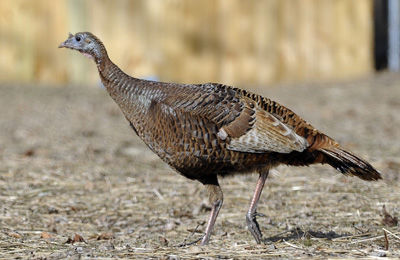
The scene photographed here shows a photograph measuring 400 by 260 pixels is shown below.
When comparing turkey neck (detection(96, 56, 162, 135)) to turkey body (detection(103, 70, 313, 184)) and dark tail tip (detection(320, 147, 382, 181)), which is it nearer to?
turkey body (detection(103, 70, 313, 184))

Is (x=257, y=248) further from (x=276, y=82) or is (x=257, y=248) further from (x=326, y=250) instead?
(x=276, y=82)

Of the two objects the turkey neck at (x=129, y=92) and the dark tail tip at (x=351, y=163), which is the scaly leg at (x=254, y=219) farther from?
the turkey neck at (x=129, y=92)

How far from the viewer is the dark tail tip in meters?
5.04

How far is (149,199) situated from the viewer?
643 cm

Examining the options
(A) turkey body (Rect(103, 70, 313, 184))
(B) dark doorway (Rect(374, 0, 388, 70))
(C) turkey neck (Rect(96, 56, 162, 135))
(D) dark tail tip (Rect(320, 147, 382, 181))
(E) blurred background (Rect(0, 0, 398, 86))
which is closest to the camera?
(A) turkey body (Rect(103, 70, 313, 184))

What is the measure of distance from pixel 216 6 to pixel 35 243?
722cm

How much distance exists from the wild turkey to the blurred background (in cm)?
623

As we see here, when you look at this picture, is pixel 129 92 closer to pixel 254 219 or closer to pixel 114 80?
pixel 114 80

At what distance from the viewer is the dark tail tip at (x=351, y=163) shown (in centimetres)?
504

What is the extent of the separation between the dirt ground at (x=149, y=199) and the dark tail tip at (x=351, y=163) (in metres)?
0.40

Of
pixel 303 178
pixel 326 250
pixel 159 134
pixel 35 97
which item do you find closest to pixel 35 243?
pixel 159 134

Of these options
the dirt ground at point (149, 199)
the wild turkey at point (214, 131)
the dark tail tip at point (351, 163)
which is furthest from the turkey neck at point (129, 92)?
the dark tail tip at point (351, 163)

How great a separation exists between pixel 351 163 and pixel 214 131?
957 mm

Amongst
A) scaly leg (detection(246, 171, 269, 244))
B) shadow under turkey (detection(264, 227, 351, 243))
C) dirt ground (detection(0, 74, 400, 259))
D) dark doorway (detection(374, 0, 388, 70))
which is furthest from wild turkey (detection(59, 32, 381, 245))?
dark doorway (detection(374, 0, 388, 70))
